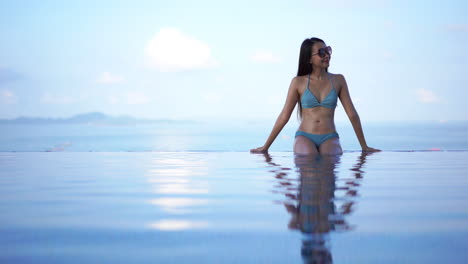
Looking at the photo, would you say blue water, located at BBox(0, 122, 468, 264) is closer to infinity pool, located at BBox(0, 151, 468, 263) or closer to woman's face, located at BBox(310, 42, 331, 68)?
infinity pool, located at BBox(0, 151, 468, 263)

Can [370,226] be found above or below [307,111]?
below

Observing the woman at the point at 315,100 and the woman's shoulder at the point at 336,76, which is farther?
the woman's shoulder at the point at 336,76

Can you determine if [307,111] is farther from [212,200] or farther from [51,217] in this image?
[51,217]

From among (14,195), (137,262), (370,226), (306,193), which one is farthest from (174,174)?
(137,262)

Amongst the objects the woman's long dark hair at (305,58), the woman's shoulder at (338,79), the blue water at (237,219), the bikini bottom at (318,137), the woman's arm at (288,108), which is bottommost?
the blue water at (237,219)

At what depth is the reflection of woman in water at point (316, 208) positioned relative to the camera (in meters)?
A: 1.38

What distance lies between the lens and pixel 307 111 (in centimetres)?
570

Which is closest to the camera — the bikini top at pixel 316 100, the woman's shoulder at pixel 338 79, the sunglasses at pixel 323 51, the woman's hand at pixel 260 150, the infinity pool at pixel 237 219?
the infinity pool at pixel 237 219

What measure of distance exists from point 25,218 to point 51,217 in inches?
3.8

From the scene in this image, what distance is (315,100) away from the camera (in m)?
5.62

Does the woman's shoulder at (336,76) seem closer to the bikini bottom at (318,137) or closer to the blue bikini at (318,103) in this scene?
the blue bikini at (318,103)

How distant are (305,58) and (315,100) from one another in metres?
0.47

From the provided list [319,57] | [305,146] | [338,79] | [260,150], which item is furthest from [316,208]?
[260,150]

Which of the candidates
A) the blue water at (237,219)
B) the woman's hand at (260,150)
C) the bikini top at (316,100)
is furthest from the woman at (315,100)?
the blue water at (237,219)
